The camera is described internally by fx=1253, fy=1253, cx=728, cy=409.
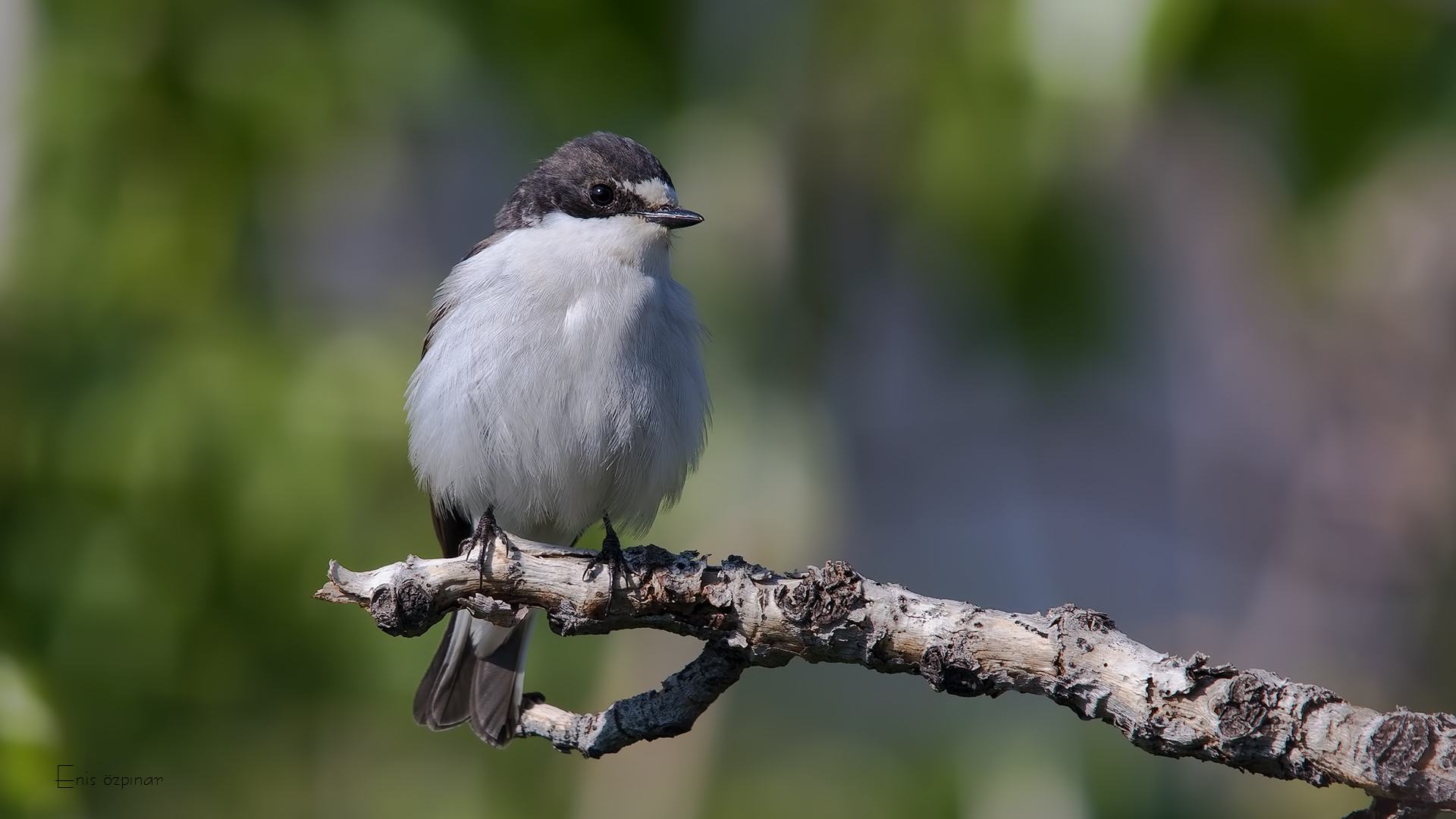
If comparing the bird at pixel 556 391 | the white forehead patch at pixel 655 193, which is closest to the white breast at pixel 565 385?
the bird at pixel 556 391

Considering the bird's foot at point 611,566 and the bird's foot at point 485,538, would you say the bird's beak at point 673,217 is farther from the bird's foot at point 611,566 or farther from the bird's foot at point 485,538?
the bird's foot at point 611,566

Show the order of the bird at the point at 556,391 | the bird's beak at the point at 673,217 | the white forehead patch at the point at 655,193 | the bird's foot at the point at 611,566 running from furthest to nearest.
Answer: the white forehead patch at the point at 655,193 → the bird's beak at the point at 673,217 → the bird at the point at 556,391 → the bird's foot at the point at 611,566

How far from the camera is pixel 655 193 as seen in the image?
16.5 feet

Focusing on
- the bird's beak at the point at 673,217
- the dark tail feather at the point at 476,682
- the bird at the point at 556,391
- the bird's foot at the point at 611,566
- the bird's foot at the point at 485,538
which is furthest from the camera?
the bird's beak at the point at 673,217

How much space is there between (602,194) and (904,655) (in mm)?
2826

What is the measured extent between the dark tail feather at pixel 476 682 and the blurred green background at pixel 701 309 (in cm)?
36

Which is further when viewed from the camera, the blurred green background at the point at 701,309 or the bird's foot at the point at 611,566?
the blurred green background at the point at 701,309

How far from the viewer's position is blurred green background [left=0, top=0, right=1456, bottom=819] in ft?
14.9

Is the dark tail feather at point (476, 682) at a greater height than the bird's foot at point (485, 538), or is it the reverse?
the bird's foot at point (485, 538)

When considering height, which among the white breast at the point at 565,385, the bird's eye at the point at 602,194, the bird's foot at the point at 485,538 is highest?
the bird's eye at the point at 602,194

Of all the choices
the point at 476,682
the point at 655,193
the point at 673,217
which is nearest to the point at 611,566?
the point at 476,682

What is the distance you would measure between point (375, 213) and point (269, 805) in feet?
9.71

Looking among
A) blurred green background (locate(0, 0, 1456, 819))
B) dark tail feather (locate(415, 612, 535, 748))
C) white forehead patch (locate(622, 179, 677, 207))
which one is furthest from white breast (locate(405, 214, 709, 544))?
dark tail feather (locate(415, 612, 535, 748))

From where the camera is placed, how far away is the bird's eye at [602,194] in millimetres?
5125
